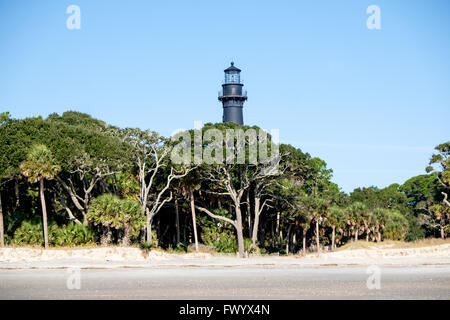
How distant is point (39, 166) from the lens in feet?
102

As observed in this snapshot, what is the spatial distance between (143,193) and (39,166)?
7.92 meters

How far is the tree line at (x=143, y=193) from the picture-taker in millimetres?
33031

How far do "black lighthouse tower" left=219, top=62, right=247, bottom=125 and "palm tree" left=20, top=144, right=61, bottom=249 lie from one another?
1299 inches

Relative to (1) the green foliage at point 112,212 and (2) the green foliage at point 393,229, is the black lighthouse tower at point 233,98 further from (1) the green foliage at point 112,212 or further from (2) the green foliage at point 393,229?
(1) the green foliage at point 112,212

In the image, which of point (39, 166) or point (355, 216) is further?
point (355, 216)

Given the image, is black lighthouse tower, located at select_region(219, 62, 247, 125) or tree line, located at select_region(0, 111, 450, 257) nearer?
tree line, located at select_region(0, 111, 450, 257)

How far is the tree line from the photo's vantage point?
108 feet

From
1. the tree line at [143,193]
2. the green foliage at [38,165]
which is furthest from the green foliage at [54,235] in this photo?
the green foliage at [38,165]

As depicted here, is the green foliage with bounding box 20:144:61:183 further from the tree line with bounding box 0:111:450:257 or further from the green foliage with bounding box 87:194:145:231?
the green foliage with bounding box 87:194:145:231

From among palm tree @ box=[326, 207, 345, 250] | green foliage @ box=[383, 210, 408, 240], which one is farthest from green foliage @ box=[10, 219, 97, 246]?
green foliage @ box=[383, 210, 408, 240]

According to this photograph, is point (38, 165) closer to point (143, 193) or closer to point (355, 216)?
point (143, 193)

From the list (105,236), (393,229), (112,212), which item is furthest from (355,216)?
(112,212)

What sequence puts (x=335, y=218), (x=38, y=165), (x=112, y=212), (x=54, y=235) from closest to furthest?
1. (x=38, y=165)
2. (x=112, y=212)
3. (x=54, y=235)
4. (x=335, y=218)
